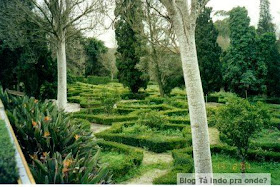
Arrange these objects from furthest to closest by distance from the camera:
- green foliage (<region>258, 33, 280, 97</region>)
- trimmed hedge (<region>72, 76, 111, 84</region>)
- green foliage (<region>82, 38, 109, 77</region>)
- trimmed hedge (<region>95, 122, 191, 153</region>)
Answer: green foliage (<region>82, 38, 109, 77</region>) < trimmed hedge (<region>72, 76, 111, 84</region>) < green foliage (<region>258, 33, 280, 97</region>) < trimmed hedge (<region>95, 122, 191, 153</region>)

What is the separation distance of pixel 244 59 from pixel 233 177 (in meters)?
17.2

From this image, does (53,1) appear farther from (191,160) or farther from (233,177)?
(233,177)

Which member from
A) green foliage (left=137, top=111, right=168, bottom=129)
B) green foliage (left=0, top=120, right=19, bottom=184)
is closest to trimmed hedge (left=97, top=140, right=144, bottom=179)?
green foliage (left=137, top=111, right=168, bottom=129)

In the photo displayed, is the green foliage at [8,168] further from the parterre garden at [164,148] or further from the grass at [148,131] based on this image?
the grass at [148,131]

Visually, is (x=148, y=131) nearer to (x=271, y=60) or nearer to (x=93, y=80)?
(x=271, y=60)

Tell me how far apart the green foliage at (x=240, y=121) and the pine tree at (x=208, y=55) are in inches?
604

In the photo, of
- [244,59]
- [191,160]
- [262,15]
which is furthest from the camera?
[262,15]

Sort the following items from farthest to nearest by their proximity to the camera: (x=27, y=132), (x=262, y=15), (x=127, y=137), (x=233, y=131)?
(x=262, y=15)
(x=127, y=137)
(x=233, y=131)
(x=27, y=132)

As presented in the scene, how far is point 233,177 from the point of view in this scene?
260 inches

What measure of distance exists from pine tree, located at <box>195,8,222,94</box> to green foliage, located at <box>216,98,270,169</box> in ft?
50.3

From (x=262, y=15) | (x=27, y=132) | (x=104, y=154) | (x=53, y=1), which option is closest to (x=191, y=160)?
(x=104, y=154)

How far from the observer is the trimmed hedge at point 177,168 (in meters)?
6.00

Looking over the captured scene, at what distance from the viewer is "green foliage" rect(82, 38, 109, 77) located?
43.5 m

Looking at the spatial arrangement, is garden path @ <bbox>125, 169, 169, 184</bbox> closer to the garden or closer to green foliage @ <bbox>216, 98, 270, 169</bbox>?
the garden
